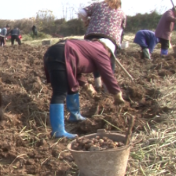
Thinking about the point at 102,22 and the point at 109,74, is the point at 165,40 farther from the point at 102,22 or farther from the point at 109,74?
the point at 109,74

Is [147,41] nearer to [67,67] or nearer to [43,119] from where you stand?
[43,119]

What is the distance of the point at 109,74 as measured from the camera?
314cm

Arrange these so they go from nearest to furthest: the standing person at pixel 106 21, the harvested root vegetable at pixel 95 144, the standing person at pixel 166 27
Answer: the harvested root vegetable at pixel 95 144
the standing person at pixel 106 21
the standing person at pixel 166 27

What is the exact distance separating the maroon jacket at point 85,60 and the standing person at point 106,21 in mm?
524

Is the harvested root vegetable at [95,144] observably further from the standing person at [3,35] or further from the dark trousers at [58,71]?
the standing person at [3,35]

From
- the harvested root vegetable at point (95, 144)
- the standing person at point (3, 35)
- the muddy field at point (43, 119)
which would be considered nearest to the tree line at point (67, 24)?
the standing person at point (3, 35)

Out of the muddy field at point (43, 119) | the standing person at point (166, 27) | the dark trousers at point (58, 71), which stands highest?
the standing person at point (166, 27)

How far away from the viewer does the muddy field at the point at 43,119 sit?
247 cm

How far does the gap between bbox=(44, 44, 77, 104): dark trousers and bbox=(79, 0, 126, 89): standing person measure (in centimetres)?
85

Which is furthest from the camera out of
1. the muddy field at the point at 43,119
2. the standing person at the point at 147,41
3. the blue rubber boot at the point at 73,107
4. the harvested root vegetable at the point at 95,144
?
the standing person at the point at 147,41

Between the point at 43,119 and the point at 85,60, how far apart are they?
0.89 metres

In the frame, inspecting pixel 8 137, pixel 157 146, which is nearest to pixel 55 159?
pixel 8 137

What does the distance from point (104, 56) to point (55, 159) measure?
1.14m

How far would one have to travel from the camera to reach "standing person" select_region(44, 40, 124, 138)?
2906 millimetres
